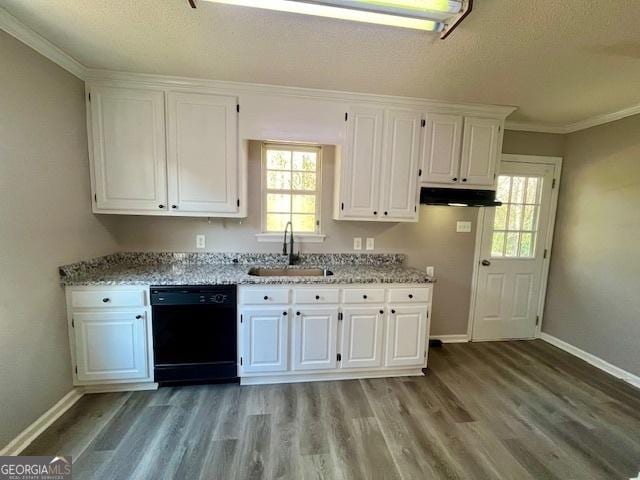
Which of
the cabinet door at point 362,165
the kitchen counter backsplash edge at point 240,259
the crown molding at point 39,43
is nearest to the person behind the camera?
the crown molding at point 39,43

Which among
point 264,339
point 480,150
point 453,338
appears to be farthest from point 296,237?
point 453,338

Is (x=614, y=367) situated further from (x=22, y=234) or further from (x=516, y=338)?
(x=22, y=234)

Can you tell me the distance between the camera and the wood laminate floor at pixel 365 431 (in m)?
1.64

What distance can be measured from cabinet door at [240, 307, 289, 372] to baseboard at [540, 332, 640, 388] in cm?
316

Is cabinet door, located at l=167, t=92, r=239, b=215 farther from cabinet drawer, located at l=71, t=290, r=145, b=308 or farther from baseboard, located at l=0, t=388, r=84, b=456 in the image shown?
baseboard, located at l=0, t=388, r=84, b=456

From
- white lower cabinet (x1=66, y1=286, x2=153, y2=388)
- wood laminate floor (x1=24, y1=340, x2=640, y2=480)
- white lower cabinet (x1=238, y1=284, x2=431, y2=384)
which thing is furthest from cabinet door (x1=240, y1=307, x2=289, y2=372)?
white lower cabinet (x1=66, y1=286, x2=153, y2=388)

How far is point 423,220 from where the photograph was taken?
307 cm

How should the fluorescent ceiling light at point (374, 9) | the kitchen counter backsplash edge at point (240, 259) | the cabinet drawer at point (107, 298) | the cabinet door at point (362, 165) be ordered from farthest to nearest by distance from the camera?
1. the kitchen counter backsplash edge at point (240, 259)
2. the cabinet door at point (362, 165)
3. the cabinet drawer at point (107, 298)
4. the fluorescent ceiling light at point (374, 9)

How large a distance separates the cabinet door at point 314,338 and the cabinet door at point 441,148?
157 centimetres

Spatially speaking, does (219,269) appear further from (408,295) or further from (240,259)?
(408,295)

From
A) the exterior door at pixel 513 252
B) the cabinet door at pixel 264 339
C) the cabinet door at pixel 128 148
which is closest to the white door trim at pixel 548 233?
the exterior door at pixel 513 252

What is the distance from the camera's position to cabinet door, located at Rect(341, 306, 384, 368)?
2.44 meters

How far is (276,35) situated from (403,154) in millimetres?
1472

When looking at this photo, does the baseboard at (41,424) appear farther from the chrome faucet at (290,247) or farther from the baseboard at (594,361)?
the baseboard at (594,361)
